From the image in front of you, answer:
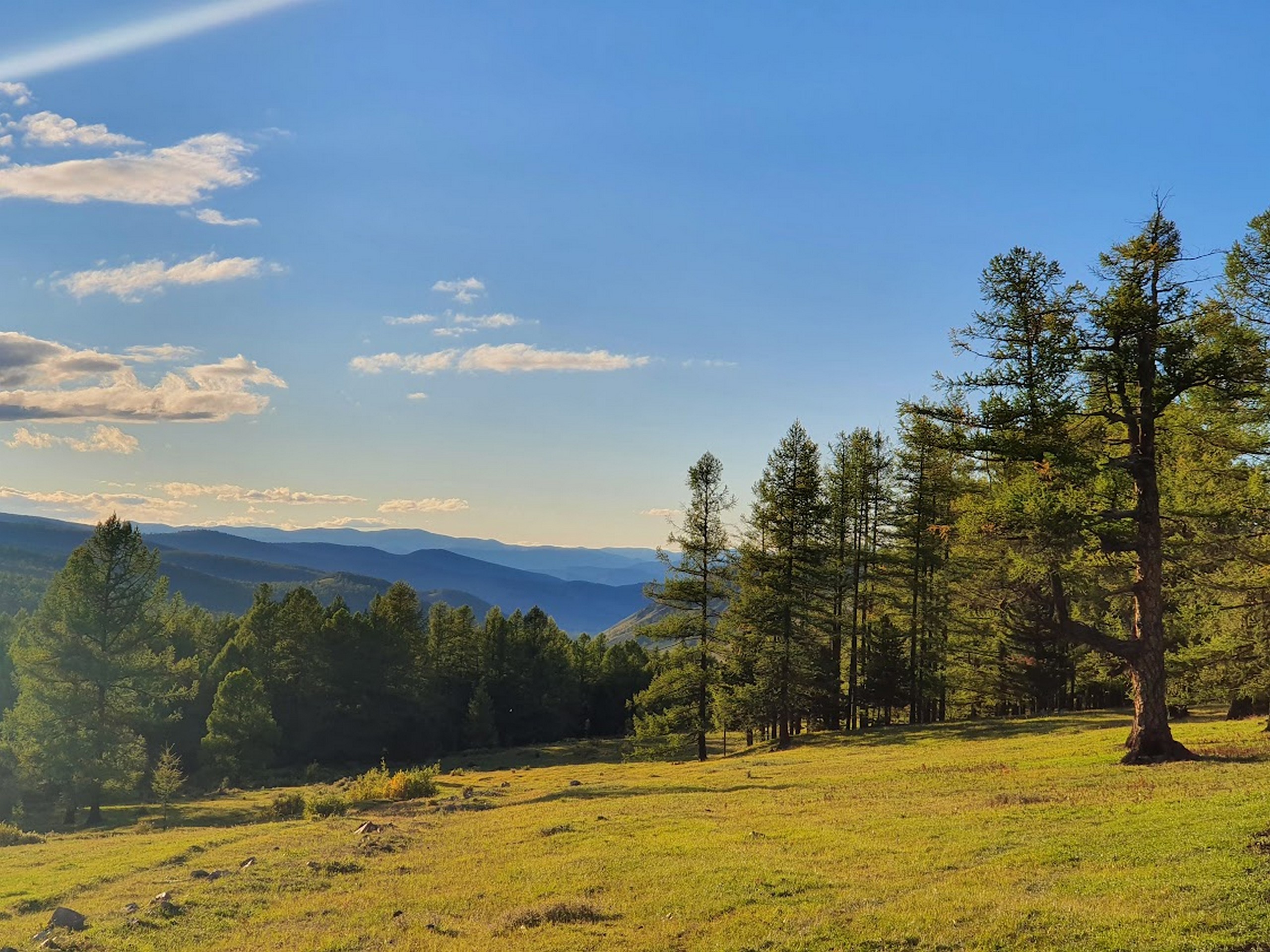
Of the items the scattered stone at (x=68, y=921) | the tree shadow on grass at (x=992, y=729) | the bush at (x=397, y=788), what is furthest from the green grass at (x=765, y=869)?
the bush at (x=397, y=788)

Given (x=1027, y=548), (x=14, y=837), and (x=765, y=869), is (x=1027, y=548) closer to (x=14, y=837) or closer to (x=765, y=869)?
(x=765, y=869)

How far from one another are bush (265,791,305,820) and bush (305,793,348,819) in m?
1.13

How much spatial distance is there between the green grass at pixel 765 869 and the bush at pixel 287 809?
166 inches

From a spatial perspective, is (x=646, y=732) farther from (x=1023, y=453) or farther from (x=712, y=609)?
(x=1023, y=453)

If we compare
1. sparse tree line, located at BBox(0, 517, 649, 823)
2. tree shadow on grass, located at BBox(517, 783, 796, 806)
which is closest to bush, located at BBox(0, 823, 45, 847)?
sparse tree line, located at BBox(0, 517, 649, 823)

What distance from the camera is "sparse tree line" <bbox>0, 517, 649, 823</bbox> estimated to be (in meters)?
43.5

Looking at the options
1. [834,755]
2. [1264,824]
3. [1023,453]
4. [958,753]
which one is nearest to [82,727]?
[834,755]

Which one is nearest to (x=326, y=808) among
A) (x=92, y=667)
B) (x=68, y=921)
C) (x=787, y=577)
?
(x=68, y=921)

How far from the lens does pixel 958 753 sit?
3234cm

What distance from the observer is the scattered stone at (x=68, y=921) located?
49.8ft

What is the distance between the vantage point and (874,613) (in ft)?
177

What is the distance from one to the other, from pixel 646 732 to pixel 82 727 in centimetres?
3140

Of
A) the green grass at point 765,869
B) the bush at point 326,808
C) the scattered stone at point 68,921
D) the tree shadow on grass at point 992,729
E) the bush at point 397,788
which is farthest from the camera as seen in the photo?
the bush at point 397,788

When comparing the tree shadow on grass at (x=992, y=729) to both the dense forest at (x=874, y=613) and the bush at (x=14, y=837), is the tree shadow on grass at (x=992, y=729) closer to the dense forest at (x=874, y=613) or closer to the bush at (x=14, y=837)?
the dense forest at (x=874, y=613)
